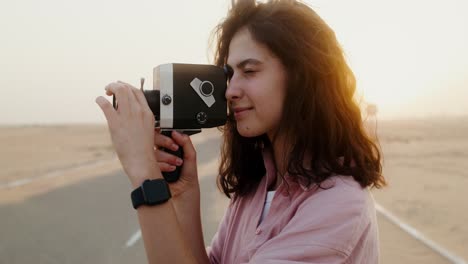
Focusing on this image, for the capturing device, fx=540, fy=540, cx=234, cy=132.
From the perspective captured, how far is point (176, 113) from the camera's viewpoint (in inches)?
78.5

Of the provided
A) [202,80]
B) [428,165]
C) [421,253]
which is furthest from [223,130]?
[428,165]

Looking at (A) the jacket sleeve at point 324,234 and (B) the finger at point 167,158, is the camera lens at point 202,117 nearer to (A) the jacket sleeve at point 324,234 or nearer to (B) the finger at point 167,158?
(B) the finger at point 167,158

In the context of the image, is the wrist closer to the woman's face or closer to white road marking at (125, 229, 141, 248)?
the woman's face

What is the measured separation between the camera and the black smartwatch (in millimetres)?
1685

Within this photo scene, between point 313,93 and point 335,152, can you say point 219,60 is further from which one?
point 335,152

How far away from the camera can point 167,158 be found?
2.04m

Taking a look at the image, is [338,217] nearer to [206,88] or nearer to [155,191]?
[155,191]


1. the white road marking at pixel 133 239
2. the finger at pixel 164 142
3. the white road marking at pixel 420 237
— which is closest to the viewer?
the finger at pixel 164 142

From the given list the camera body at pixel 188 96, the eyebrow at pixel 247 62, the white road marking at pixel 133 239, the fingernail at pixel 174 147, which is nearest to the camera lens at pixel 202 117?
the camera body at pixel 188 96

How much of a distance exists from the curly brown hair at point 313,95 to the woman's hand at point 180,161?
1.21 ft

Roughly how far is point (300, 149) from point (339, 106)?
0.22 m

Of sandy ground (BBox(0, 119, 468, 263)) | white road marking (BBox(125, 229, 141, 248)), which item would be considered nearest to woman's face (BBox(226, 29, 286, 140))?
sandy ground (BBox(0, 119, 468, 263))

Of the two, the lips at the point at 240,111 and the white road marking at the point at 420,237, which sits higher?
the lips at the point at 240,111

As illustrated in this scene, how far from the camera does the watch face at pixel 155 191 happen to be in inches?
66.2
